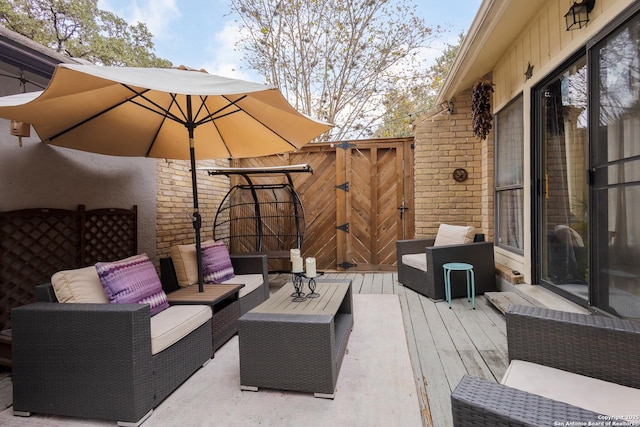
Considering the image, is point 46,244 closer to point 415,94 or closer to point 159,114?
point 159,114

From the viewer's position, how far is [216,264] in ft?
10.1

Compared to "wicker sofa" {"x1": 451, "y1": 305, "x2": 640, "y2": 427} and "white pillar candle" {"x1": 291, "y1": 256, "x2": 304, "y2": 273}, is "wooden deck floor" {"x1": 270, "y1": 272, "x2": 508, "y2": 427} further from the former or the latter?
"white pillar candle" {"x1": 291, "y1": 256, "x2": 304, "y2": 273}

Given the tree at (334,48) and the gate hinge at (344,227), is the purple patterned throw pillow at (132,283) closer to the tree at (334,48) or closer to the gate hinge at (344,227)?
the gate hinge at (344,227)

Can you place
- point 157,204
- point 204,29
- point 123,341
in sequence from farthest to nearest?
1. point 204,29
2. point 157,204
3. point 123,341

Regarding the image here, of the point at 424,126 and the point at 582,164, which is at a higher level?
the point at 424,126

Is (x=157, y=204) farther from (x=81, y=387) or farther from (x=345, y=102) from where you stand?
(x=345, y=102)

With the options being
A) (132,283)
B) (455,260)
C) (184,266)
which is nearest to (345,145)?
(455,260)

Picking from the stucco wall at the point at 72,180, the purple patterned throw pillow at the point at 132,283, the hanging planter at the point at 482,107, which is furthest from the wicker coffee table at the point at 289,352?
the hanging planter at the point at 482,107

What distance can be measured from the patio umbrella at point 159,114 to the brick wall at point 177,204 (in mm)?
731

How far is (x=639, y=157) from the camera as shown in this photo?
1781 millimetres

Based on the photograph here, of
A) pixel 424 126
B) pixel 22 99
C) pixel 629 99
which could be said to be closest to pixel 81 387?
pixel 22 99

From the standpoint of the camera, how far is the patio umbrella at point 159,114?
5.69ft

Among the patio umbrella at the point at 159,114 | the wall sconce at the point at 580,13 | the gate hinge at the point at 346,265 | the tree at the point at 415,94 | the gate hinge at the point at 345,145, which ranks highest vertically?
the tree at the point at 415,94

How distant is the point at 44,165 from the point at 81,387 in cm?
186
